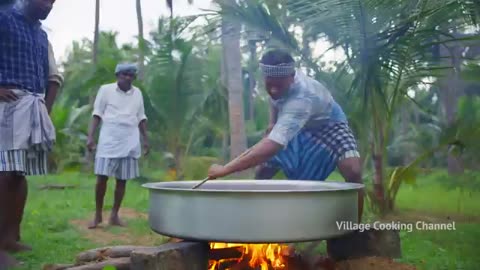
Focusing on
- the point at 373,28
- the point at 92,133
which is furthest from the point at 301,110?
the point at 92,133

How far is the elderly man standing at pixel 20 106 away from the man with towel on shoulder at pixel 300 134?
1192 mm

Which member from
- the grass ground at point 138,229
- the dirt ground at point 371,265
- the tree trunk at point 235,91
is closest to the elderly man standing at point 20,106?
the grass ground at point 138,229

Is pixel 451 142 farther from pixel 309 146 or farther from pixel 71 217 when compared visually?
pixel 71 217

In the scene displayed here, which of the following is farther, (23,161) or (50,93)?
(50,93)

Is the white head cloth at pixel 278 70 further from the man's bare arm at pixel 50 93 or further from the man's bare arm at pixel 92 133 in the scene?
the man's bare arm at pixel 92 133

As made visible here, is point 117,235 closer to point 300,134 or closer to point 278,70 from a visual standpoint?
point 300,134

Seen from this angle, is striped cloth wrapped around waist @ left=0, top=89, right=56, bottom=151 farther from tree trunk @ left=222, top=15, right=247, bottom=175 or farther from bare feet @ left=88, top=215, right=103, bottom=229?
tree trunk @ left=222, top=15, right=247, bottom=175

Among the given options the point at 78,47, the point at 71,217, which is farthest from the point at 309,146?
the point at 78,47

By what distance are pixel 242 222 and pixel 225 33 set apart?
8.38ft

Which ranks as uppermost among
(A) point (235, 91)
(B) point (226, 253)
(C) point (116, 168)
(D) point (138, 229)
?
(A) point (235, 91)

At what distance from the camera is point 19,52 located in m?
3.05

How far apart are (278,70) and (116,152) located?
2.11 meters

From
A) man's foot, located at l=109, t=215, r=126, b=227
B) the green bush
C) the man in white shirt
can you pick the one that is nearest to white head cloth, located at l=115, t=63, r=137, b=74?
the man in white shirt

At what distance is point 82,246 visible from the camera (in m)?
3.70
